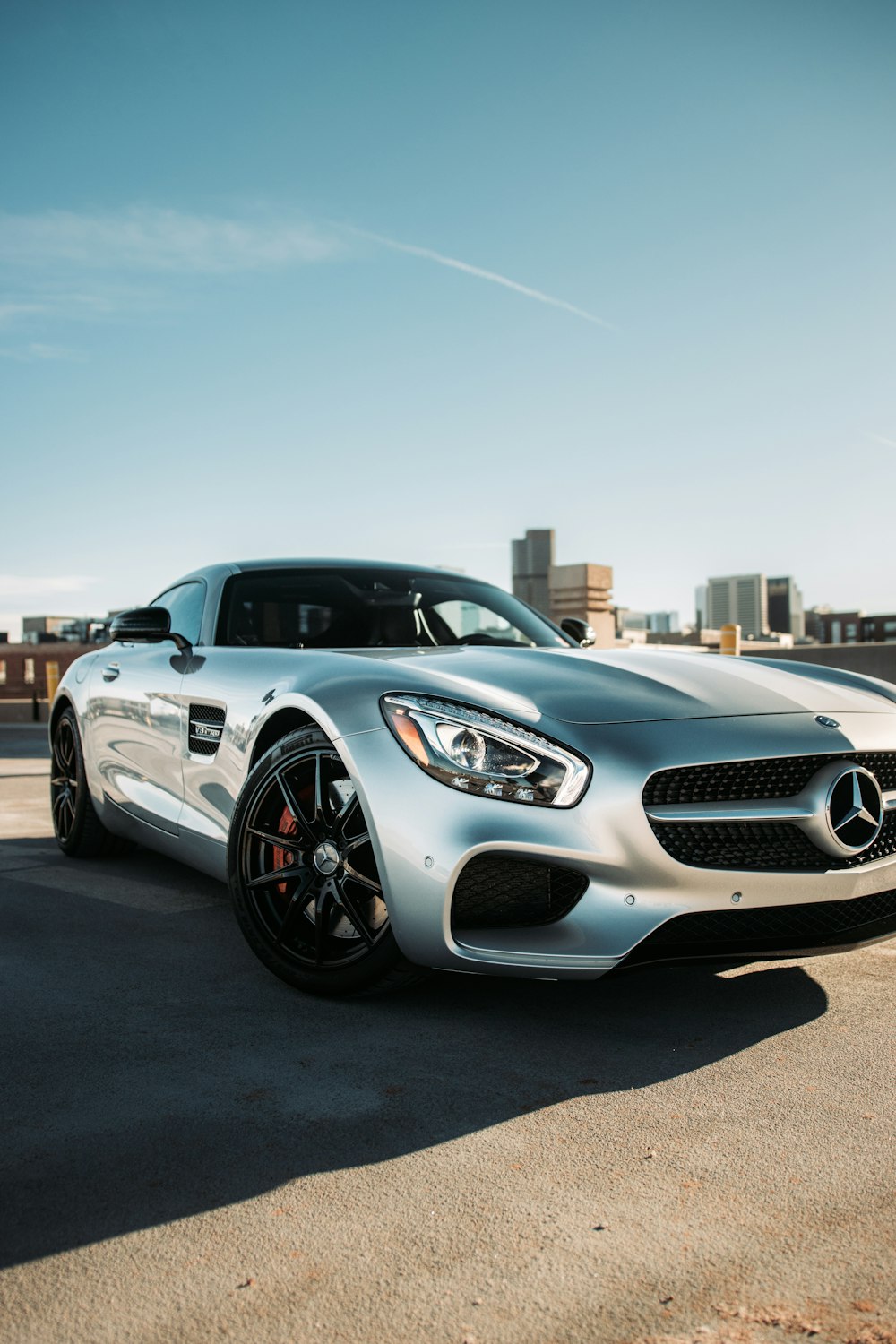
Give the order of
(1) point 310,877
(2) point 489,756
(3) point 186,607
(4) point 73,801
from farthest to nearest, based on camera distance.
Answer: (4) point 73,801 → (3) point 186,607 → (1) point 310,877 → (2) point 489,756

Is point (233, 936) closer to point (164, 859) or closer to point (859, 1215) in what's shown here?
point (164, 859)

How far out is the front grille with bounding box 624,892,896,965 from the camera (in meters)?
2.55

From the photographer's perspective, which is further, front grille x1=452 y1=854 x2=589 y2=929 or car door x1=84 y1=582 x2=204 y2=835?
car door x1=84 y1=582 x2=204 y2=835

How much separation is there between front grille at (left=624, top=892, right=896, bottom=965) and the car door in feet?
6.44

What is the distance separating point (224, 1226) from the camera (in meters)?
1.84

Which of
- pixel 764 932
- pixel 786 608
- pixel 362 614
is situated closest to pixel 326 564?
pixel 362 614

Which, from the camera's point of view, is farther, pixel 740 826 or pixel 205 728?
pixel 205 728

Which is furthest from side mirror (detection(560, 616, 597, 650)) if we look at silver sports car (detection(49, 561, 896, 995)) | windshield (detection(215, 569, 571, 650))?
silver sports car (detection(49, 561, 896, 995))

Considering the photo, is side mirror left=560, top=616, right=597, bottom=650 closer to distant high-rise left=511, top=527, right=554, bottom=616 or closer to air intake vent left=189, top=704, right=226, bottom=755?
air intake vent left=189, top=704, right=226, bottom=755

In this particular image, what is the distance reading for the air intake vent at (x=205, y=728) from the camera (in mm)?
3652

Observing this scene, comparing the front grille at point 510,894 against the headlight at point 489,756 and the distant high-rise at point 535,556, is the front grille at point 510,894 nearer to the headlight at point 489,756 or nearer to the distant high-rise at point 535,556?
the headlight at point 489,756

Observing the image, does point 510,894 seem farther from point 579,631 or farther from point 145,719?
point 579,631

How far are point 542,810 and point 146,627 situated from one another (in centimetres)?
214

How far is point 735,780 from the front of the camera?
8.79 feet
